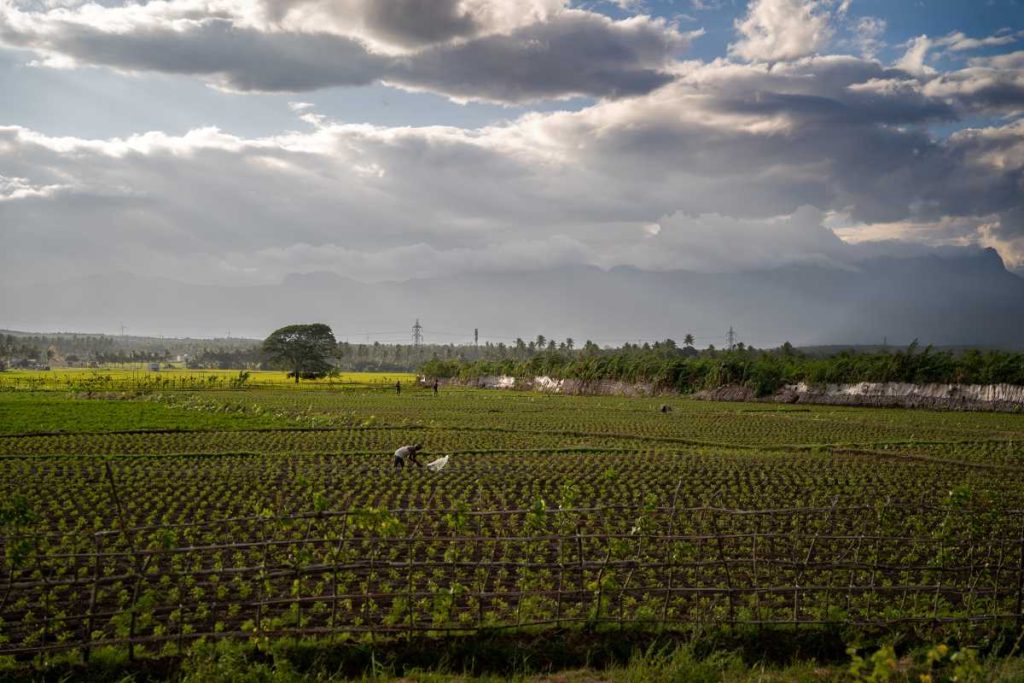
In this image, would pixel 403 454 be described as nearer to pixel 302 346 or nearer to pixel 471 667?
pixel 471 667

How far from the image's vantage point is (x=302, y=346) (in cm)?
11100

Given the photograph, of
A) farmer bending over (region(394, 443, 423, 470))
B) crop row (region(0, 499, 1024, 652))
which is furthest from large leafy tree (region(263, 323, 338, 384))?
crop row (region(0, 499, 1024, 652))

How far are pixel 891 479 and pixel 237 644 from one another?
17.5 m

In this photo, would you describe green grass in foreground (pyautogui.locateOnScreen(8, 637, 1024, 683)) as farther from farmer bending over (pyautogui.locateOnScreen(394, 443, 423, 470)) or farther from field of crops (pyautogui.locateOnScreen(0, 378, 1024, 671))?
farmer bending over (pyautogui.locateOnScreen(394, 443, 423, 470))

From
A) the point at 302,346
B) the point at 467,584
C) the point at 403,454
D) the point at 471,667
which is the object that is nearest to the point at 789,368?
the point at 403,454

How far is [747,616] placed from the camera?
8789 millimetres

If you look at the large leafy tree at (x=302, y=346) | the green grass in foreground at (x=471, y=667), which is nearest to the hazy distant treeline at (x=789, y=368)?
the large leafy tree at (x=302, y=346)

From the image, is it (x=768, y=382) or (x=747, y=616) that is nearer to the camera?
(x=747, y=616)

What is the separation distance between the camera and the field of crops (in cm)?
844

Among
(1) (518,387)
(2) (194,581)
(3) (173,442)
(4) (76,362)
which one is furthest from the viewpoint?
(4) (76,362)

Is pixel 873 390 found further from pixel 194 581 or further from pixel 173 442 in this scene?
pixel 194 581

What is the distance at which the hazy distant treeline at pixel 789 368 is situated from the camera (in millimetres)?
48500

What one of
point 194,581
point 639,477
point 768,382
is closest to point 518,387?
point 768,382

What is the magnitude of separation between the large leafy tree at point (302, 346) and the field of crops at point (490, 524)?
71216 mm
